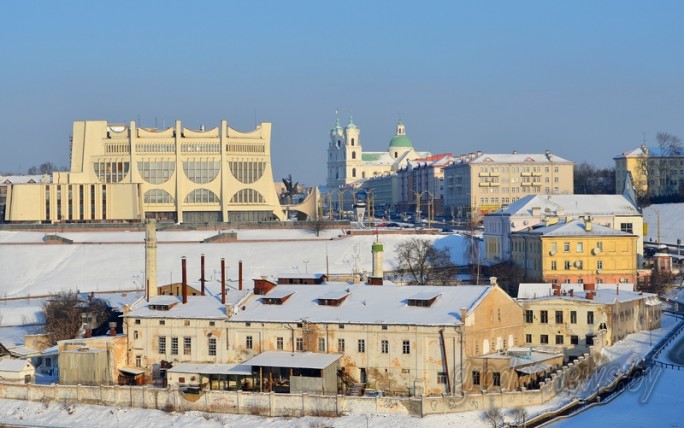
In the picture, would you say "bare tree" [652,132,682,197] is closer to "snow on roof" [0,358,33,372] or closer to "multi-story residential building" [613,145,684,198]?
"multi-story residential building" [613,145,684,198]

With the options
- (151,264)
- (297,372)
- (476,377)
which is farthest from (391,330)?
(151,264)

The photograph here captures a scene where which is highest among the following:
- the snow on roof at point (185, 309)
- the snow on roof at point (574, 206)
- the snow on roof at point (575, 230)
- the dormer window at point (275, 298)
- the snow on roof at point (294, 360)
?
the snow on roof at point (574, 206)

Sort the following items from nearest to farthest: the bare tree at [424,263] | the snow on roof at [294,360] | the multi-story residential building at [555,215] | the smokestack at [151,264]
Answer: the snow on roof at [294,360] < the smokestack at [151,264] < the bare tree at [424,263] < the multi-story residential building at [555,215]

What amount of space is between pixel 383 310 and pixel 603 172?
118160 mm

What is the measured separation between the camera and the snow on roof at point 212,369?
4816cm

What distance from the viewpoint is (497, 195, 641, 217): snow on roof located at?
8756 centimetres

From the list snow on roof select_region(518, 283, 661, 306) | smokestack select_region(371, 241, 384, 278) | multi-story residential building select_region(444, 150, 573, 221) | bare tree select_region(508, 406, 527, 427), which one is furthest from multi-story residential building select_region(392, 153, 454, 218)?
bare tree select_region(508, 406, 527, 427)

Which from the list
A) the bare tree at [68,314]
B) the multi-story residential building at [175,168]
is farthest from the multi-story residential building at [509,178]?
the bare tree at [68,314]

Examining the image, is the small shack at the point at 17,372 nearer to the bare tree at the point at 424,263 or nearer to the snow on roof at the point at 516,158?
the bare tree at the point at 424,263

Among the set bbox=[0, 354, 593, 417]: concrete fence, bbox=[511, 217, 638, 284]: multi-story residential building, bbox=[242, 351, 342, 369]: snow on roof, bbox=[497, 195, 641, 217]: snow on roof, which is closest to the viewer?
bbox=[0, 354, 593, 417]: concrete fence

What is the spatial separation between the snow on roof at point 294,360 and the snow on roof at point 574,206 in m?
41.3

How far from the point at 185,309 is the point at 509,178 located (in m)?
94.2

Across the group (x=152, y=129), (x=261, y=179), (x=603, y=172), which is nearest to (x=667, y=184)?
(x=603, y=172)

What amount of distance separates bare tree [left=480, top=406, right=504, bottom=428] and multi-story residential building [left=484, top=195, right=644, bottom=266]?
41.5 meters
